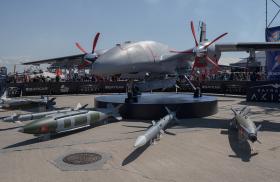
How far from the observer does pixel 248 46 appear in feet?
61.1

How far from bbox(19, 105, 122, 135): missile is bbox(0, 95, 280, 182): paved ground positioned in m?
0.48

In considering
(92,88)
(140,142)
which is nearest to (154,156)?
(140,142)

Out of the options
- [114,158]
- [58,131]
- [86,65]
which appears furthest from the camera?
[86,65]

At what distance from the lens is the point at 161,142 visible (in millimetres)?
12812

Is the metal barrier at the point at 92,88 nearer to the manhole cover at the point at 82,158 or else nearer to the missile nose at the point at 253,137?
the missile nose at the point at 253,137

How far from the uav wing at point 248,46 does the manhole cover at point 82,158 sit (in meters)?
11.9

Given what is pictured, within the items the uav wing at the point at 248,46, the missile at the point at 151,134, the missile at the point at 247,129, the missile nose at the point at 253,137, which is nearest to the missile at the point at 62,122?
the missile at the point at 151,134

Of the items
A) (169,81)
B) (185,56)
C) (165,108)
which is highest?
(185,56)

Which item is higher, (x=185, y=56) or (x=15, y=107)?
(x=185, y=56)

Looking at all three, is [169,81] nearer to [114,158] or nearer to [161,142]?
[161,142]

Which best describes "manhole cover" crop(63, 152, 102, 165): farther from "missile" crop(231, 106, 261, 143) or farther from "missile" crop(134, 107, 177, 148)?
"missile" crop(231, 106, 261, 143)

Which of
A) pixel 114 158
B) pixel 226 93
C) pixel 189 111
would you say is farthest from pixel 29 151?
pixel 226 93

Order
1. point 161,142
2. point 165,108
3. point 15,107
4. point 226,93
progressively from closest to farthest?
1. point 161,142
2. point 165,108
3. point 15,107
4. point 226,93

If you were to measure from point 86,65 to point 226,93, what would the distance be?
21.1 m
